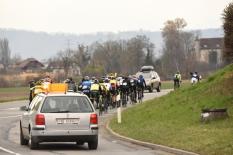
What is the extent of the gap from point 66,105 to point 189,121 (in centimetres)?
637

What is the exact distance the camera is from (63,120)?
19016mm

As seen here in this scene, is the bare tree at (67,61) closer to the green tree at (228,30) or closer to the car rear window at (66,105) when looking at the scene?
the green tree at (228,30)

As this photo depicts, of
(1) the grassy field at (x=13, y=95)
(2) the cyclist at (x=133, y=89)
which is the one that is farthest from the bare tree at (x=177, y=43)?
(2) the cyclist at (x=133, y=89)

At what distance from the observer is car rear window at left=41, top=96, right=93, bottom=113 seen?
1922cm

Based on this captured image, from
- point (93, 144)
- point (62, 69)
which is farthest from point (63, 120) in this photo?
point (62, 69)

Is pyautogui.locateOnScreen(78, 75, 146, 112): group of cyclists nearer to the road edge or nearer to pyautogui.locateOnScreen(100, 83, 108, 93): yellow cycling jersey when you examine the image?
pyautogui.locateOnScreen(100, 83, 108, 93): yellow cycling jersey

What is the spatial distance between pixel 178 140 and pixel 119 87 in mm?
20620

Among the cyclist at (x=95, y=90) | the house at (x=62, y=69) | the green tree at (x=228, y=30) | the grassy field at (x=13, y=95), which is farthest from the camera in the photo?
the house at (x=62, y=69)

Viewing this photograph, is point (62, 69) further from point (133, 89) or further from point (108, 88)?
point (108, 88)

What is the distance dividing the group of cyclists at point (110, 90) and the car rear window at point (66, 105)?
513 inches

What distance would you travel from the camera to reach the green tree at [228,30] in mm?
25562

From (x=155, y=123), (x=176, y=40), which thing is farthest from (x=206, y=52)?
(x=155, y=123)

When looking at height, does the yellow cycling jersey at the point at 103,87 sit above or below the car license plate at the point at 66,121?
below

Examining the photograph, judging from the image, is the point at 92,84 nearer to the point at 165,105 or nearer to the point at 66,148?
the point at 165,105
